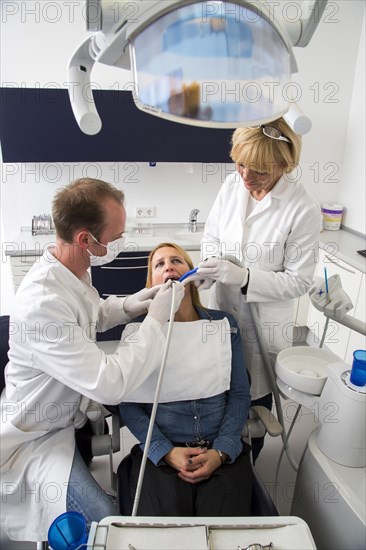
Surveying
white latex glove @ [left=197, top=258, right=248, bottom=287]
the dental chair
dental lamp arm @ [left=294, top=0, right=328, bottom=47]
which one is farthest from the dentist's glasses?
the dental chair

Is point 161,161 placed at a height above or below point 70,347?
above

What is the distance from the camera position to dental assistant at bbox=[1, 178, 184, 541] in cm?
108

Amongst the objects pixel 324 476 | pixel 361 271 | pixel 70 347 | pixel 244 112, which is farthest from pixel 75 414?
pixel 361 271

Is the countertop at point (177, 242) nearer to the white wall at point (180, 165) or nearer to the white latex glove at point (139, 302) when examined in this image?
the white wall at point (180, 165)

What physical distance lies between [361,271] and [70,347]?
2127 mm

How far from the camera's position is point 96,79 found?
2920 mm

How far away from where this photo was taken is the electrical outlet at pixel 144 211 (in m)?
3.33

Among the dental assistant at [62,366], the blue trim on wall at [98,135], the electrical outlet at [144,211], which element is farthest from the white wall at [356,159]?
the dental assistant at [62,366]

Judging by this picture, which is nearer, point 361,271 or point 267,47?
point 267,47

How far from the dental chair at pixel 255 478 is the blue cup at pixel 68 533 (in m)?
0.36

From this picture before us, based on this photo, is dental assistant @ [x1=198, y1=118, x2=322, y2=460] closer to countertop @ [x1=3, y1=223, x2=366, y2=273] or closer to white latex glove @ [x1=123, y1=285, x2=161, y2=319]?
white latex glove @ [x1=123, y1=285, x2=161, y2=319]

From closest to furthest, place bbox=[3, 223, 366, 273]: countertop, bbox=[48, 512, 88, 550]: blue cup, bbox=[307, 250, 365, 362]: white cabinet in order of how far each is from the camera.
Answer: bbox=[48, 512, 88, 550]: blue cup → bbox=[307, 250, 365, 362]: white cabinet → bbox=[3, 223, 366, 273]: countertop

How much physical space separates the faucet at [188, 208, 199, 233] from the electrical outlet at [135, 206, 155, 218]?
340 mm

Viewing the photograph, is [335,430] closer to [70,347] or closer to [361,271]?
[70,347]
